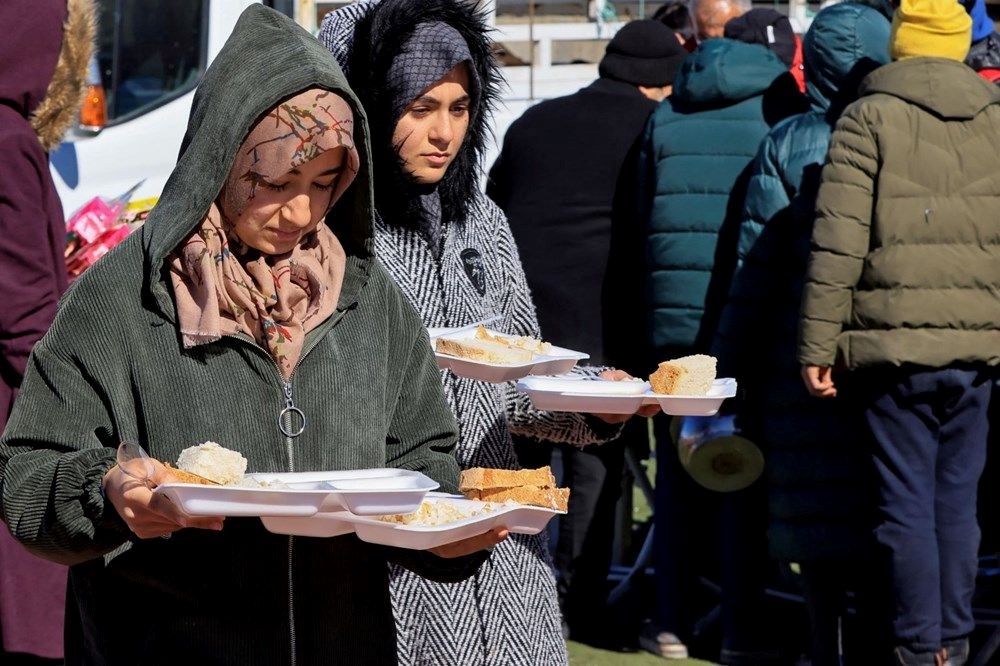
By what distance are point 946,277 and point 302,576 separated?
270 cm

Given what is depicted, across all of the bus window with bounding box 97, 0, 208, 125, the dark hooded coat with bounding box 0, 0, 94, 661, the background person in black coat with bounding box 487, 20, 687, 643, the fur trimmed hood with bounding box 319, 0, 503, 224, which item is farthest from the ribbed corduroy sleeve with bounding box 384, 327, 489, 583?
the bus window with bounding box 97, 0, 208, 125

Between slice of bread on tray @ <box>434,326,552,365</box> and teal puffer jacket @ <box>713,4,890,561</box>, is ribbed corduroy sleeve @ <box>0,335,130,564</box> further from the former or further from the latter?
teal puffer jacket @ <box>713,4,890,561</box>

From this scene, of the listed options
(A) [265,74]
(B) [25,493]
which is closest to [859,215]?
(A) [265,74]

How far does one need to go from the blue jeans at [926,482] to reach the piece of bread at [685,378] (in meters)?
1.71

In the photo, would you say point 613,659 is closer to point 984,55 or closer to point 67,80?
point 984,55

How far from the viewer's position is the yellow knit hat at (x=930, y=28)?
4.47m

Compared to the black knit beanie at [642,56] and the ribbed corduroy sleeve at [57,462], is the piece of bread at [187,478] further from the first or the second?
the black knit beanie at [642,56]

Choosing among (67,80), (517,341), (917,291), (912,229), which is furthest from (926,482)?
(67,80)

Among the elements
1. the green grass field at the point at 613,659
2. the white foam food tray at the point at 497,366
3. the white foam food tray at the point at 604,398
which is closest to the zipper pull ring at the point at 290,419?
the white foam food tray at the point at 497,366

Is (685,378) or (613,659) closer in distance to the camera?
(685,378)

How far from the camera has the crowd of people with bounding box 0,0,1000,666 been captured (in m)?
2.10

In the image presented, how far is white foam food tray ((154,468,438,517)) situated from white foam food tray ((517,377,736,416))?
688 millimetres

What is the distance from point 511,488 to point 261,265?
48 cm

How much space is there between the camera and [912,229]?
4.35m
